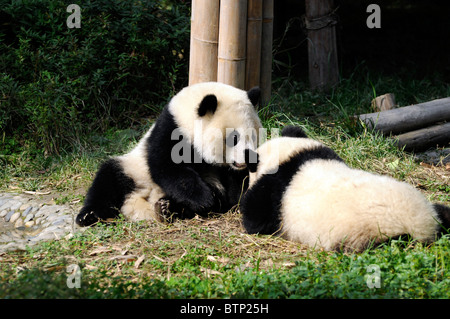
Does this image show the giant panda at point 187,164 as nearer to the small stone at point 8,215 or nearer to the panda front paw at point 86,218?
the panda front paw at point 86,218

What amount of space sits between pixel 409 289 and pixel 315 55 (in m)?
5.07

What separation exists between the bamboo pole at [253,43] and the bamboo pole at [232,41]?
0.11 metres

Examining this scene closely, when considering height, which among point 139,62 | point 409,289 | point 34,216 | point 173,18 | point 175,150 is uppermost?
point 173,18

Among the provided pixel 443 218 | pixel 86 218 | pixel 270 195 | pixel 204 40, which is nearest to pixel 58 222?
pixel 86 218

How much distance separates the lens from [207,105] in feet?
13.0

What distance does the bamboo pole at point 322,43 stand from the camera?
23.4 feet

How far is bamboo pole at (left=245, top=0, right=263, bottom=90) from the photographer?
Answer: 528 cm

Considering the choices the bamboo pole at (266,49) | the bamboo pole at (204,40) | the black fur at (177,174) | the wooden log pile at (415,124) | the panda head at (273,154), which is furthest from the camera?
the wooden log pile at (415,124)

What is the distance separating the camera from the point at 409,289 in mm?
2838

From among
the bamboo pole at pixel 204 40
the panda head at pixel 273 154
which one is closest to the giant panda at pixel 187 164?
the panda head at pixel 273 154

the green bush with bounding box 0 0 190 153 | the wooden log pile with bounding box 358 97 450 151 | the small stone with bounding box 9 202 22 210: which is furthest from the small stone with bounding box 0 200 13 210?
the wooden log pile with bounding box 358 97 450 151

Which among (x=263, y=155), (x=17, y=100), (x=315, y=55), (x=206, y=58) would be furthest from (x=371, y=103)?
(x=17, y=100)

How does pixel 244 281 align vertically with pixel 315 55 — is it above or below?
below
